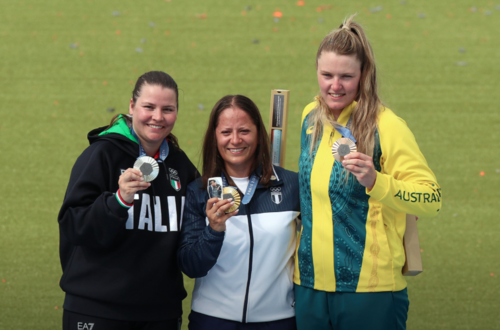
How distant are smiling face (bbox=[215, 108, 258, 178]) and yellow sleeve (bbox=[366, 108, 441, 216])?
1.90ft

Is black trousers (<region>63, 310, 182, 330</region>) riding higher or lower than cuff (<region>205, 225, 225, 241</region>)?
lower

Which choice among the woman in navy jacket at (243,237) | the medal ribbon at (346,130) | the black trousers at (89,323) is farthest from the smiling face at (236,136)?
the black trousers at (89,323)

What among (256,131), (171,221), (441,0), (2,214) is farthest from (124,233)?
(441,0)

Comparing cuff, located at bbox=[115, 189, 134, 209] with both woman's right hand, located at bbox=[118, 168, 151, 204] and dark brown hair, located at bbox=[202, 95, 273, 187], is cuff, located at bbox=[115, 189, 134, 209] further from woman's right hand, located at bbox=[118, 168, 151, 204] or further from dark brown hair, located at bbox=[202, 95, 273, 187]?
dark brown hair, located at bbox=[202, 95, 273, 187]

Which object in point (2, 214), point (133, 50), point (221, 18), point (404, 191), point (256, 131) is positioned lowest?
point (2, 214)

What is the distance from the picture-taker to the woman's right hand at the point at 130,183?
95.9 inches

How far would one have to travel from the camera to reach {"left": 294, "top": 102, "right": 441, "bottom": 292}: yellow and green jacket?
254cm

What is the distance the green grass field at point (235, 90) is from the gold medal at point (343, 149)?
110 inches

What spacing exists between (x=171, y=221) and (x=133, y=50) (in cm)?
642

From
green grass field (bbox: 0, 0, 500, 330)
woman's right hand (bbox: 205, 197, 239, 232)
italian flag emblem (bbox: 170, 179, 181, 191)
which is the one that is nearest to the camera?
woman's right hand (bbox: 205, 197, 239, 232)

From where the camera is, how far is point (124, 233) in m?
2.68

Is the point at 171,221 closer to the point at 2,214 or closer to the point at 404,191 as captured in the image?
the point at 404,191

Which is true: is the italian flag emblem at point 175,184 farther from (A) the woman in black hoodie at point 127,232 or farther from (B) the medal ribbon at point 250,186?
(B) the medal ribbon at point 250,186

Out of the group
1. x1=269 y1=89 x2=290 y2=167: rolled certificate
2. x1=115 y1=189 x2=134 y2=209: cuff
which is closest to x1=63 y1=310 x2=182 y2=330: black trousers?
x1=115 y1=189 x2=134 y2=209: cuff
